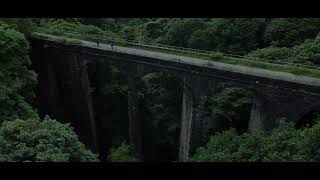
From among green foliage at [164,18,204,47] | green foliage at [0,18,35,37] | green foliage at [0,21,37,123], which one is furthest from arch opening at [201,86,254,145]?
green foliage at [0,18,35,37]

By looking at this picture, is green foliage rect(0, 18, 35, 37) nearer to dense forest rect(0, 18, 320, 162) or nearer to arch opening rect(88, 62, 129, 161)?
dense forest rect(0, 18, 320, 162)

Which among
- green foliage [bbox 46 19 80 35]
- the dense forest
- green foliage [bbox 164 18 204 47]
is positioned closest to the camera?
the dense forest

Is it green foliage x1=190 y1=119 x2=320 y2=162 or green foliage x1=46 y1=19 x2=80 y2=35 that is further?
green foliage x1=46 y1=19 x2=80 y2=35

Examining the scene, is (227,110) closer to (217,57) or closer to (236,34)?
(217,57)

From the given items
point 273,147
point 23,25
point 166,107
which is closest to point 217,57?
point 166,107
